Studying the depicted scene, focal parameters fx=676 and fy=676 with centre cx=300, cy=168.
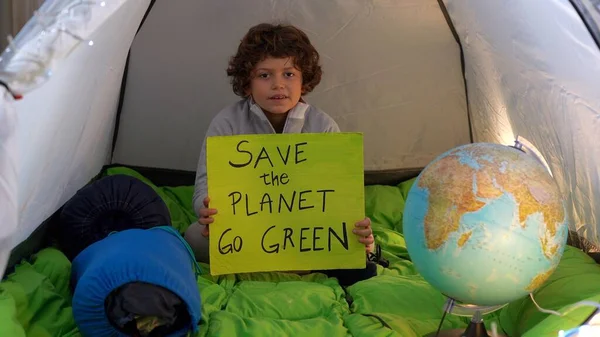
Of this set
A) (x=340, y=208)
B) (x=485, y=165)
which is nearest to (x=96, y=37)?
(x=340, y=208)

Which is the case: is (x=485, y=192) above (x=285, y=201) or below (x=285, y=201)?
above

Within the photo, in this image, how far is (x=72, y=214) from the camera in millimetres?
1662

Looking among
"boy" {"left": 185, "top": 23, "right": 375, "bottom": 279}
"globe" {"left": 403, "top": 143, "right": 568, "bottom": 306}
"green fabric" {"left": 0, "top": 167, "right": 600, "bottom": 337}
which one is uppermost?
"boy" {"left": 185, "top": 23, "right": 375, "bottom": 279}

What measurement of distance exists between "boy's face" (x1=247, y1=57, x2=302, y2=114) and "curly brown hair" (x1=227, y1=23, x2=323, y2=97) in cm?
2

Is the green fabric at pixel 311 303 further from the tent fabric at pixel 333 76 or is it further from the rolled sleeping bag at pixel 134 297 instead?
the tent fabric at pixel 333 76

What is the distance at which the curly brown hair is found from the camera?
1815 mm

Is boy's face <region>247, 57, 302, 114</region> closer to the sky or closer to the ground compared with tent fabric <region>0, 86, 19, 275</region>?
closer to the sky

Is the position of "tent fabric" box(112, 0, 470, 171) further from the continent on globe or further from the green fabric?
the continent on globe

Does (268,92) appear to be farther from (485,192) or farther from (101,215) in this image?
(485,192)

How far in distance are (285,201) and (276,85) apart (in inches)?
13.8

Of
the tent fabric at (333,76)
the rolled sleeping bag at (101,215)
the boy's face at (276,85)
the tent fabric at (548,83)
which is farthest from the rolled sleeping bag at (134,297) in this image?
the tent fabric at (333,76)

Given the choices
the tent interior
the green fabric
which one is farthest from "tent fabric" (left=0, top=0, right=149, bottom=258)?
the green fabric

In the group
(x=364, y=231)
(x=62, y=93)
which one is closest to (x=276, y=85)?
(x=364, y=231)

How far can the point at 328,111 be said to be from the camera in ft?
7.69
